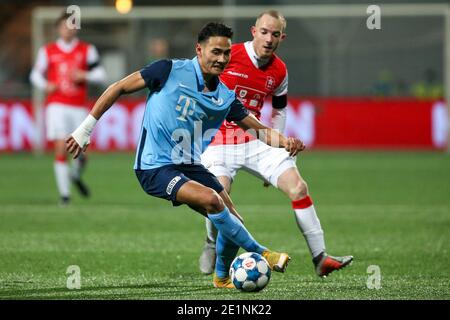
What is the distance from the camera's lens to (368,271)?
8.91m

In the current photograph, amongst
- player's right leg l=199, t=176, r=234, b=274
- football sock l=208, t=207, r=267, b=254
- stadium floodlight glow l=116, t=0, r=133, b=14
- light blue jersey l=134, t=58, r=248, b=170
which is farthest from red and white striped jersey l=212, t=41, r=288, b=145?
stadium floodlight glow l=116, t=0, r=133, b=14

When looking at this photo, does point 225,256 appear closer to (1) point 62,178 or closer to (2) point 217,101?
(2) point 217,101

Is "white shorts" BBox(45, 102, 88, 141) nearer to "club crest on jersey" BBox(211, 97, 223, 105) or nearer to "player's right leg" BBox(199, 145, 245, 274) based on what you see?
"player's right leg" BBox(199, 145, 245, 274)

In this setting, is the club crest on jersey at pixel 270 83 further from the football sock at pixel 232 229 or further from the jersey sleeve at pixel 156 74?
the football sock at pixel 232 229

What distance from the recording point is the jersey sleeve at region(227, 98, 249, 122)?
26.6ft

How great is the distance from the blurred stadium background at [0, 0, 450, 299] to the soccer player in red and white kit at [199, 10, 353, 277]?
2.99ft

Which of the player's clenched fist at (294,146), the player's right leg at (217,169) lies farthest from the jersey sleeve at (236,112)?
the player's right leg at (217,169)

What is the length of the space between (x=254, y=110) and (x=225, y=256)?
5.22 ft

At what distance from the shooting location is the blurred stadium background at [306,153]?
991 cm

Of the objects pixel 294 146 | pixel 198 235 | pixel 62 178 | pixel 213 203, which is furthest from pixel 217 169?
pixel 62 178

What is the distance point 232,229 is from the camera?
7703 mm

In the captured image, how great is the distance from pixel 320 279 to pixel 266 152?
1.26 metres
